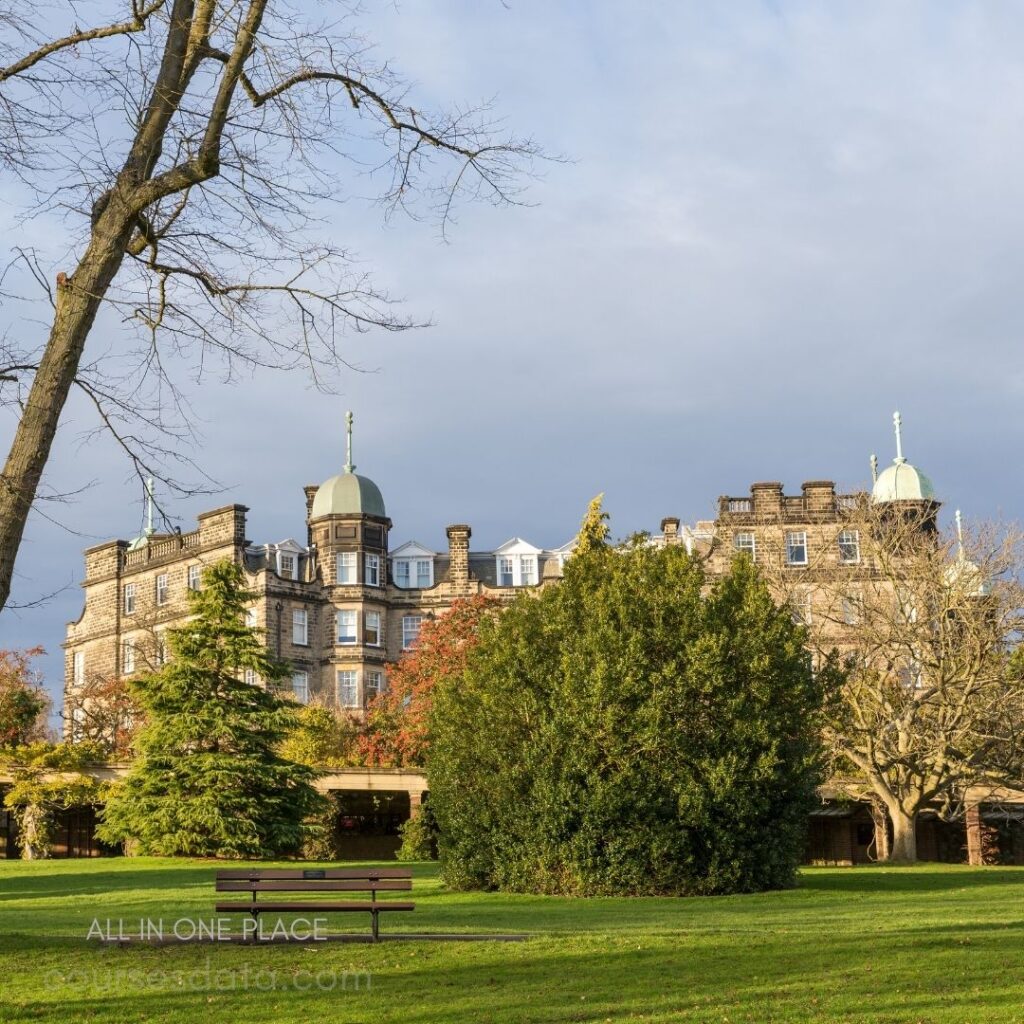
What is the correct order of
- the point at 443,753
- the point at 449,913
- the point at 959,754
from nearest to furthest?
the point at 449,913, the point at 443,753, the point at 959,754

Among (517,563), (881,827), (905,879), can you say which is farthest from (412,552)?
(905,879)

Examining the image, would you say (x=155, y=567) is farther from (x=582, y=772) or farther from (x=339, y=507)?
(x=582, y=772)

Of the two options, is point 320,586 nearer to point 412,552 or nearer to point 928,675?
point 412,552

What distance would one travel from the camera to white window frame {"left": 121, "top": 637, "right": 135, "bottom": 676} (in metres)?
69.1

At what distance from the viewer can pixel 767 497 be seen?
6744 cm

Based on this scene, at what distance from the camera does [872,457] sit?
2719 inches

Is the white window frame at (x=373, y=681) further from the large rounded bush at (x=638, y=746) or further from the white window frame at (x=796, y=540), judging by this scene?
the large rounded bush at (x=638, y=746)

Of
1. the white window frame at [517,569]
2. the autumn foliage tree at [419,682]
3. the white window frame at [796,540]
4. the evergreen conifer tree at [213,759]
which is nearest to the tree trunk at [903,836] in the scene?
the autumn foliage tree at [419,682]

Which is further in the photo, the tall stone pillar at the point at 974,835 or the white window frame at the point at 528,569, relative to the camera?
the white window frame at the point at 528,569

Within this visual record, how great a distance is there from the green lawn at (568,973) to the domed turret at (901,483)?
47.4 meters

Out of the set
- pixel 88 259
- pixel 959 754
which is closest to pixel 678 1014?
pixel 88 259

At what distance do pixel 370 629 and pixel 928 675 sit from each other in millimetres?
33703

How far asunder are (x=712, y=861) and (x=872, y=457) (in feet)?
152

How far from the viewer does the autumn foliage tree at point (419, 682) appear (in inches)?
1855
